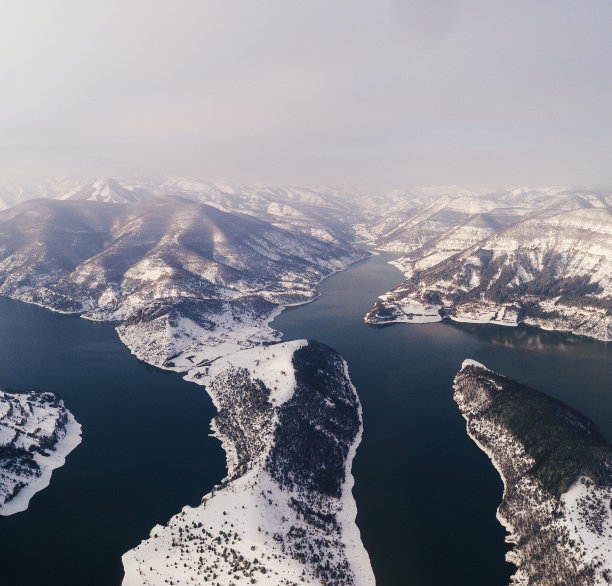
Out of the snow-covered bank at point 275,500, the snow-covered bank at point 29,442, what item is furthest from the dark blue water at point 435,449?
the snow-covered bank at point 29,442

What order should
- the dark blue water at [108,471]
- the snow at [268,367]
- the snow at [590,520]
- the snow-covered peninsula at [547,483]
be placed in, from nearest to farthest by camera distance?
the snow at [590,520] < the snow-covered peninsula at [547,483] < the dark blue water at [108,471] < the snow at [268,367]

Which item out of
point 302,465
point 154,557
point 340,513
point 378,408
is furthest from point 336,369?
point 154,557

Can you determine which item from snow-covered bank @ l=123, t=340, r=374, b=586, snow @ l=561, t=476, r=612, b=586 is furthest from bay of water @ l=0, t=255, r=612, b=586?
snow @ l=561, t=476, r=612, b=586

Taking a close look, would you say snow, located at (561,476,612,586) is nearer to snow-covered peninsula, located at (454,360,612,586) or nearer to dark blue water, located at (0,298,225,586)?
snow-covered peninsula, located at (454,360,612,586)

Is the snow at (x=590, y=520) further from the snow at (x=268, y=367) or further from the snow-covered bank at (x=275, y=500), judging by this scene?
the snow at (x=268, y=367)

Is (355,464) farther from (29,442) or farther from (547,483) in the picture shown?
(29,442)

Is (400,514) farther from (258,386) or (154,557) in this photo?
(258,386)

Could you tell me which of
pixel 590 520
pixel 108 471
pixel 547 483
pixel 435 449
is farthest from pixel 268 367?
pixel 590 520
